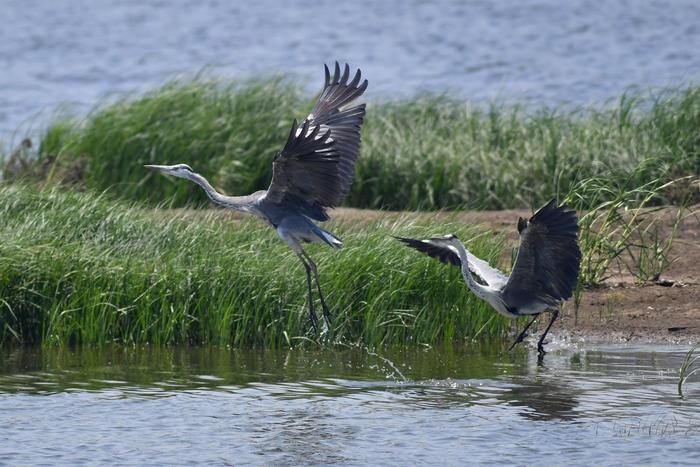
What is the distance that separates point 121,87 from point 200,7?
16.1m

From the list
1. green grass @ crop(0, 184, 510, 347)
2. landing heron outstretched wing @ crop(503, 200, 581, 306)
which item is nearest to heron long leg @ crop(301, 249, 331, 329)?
green grass @ crop(0, 184, 510, 347)

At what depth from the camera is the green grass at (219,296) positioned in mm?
10055

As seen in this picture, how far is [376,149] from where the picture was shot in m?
14.9

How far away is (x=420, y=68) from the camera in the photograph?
27.9 meters

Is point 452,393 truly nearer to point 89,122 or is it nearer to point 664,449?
point 664,449

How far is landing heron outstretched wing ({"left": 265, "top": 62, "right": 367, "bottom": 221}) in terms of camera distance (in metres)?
8.95

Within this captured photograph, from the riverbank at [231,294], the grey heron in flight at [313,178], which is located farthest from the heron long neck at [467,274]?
the riverbank at [231,294]

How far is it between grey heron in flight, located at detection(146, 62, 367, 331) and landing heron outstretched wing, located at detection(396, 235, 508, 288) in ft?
1.85

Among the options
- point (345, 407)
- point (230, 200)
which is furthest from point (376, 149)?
point (345, 407)

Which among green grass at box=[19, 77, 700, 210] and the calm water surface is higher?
green grass at box=[19, 77, 700, 210]

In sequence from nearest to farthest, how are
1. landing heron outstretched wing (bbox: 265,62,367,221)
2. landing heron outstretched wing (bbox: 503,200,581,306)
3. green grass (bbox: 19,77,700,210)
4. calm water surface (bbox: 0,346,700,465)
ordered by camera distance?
calm water surface (bbox: 0,346,700,465)
landing heron outstretched wing (bbox: 503,200,581,306)
landing heron outstretched wing (bbox: 265,62,367,221)
green grass (bbox: 19,77,700,210)

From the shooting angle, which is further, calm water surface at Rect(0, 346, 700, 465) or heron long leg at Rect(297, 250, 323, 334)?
heron long leg at Rect(297, 250, 323, 334)

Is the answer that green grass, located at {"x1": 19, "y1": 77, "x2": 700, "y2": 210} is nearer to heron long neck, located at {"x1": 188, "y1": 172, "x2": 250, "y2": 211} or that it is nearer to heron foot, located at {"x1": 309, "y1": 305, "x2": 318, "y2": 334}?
heron long neck, located at {"x1": 188, "y1": 172, "x2": 250, "y2": 211}

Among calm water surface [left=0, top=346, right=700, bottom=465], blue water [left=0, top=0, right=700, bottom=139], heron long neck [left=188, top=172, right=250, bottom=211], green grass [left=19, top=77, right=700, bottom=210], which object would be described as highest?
blue water [left=0, top=0, right=700, bottom=139]
